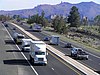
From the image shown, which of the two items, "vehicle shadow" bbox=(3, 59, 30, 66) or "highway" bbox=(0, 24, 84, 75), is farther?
"vehicle shadow" bbox=(3, 59, 30, 66)

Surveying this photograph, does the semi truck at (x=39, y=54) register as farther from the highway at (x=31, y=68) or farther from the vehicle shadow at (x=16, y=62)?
the vehicle shadow at (x=16, y=62)

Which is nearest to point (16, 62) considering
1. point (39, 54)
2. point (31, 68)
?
point (39, 54)

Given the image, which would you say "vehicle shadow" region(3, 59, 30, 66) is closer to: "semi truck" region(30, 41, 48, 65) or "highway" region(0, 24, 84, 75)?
"highway" region(0, 24, 84, 75)

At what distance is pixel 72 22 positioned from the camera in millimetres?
193500

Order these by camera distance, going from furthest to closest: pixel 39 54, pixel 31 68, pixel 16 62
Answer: pixel 16 62 → pixel 39 54 → pixel 31 68

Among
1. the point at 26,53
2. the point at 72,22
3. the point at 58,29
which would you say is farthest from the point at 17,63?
the point at 72,22

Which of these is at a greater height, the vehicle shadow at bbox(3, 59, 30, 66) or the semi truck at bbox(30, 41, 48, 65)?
the semi truck at bbox(30, 41, 48, 65)

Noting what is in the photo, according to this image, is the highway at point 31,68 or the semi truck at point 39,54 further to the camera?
the semi truck at point 39,54

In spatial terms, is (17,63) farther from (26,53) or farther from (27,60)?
(26,53)

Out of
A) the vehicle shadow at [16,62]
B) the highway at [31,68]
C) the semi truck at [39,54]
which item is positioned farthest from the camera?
the vehicle shadow at [16,62]

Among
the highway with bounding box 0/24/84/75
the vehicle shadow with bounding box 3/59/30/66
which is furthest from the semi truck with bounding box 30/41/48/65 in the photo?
the vehicle shadow with bounding box 3/59/30/66

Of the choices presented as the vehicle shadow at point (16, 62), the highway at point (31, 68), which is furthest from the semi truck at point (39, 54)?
the vehicle shadow at point (16, 62)

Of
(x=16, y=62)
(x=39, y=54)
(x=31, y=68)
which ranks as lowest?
(x=16, y=62)

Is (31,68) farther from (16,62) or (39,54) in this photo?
(16,62)
